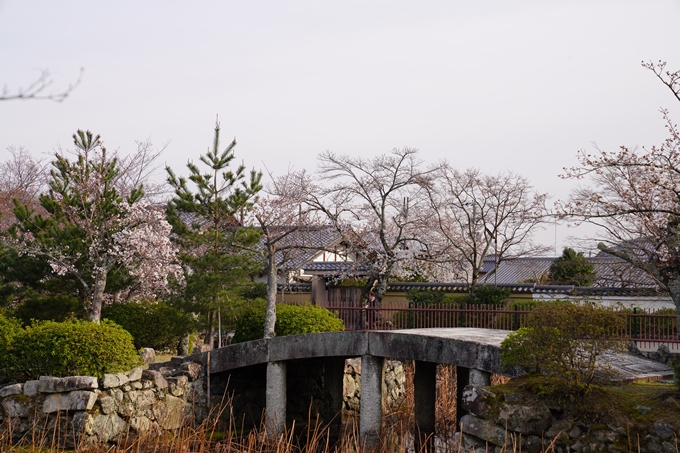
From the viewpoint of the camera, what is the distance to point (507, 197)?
27.3 m

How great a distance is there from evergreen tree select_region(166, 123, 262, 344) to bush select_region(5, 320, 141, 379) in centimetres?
408

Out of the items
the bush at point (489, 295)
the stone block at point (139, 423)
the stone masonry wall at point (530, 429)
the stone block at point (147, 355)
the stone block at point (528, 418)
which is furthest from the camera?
the bush at point (489, 295)

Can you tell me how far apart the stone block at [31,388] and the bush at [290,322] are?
5332 millimetres

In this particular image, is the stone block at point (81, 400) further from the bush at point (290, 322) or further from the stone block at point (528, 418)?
the stone block at point (528, 418)

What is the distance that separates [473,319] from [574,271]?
9837mm

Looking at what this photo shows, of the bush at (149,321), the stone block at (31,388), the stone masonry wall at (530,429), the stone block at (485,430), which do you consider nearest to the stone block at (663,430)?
the stone masonry wall at (530,429)

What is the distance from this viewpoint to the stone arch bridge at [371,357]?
12273mm

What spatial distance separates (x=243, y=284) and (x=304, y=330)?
262 cm

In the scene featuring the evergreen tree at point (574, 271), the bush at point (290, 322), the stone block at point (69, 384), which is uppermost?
the evergreen tree at point (574, 271)

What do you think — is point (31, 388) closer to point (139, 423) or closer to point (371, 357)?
point (139, 423)

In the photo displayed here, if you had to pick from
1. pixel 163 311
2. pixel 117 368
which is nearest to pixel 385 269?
pixel 163 311

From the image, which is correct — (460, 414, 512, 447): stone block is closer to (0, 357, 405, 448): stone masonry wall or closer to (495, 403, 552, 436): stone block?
(495, 403, 552, 436): stone block

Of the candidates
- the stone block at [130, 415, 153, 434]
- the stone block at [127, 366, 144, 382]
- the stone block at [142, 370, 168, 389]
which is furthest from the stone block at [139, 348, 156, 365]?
the stone block at [130, 415, 153, 434]

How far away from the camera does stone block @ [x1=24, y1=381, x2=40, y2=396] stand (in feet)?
42.6
